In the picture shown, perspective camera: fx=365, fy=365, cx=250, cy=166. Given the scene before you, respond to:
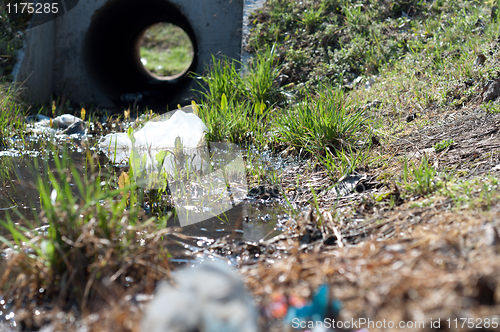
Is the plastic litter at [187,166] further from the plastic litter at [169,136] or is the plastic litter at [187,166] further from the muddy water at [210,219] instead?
the muddy water at [210,219]

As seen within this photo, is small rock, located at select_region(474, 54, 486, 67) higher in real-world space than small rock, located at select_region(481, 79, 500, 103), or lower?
higher

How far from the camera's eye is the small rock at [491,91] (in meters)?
2.82

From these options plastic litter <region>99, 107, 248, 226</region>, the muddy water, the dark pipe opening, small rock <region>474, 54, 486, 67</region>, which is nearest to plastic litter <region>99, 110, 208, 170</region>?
plastic litter <region>99, 107, 248, 226</region>

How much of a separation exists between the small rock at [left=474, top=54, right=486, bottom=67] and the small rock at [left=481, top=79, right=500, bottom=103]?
1.45 feet

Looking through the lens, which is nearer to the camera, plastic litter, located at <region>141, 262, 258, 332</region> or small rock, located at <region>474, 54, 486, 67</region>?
plastic litter, located at <region>141, 262, 258, 332</region>

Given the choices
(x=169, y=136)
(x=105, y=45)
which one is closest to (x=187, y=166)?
(x=169, y=136)

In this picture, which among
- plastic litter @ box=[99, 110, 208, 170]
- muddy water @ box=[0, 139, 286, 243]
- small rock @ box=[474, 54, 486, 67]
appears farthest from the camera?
small rock @ box=[474, 54, 486, 67]

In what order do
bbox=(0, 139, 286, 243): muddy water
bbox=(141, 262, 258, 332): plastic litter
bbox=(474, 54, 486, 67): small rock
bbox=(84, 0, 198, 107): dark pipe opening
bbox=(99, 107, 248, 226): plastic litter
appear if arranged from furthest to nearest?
bbox=(84, 0, 198, 107): dark pipe opening
bbox=(474, 54, 486, 67): small rock
bbox=(99, 107, 248, 226): plastic litter
bbox=(0, 139, 286, 243): muddy water
bbox=(141, 262, 258, 332): plastic litter

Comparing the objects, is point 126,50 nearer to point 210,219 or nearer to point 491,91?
point 210,219

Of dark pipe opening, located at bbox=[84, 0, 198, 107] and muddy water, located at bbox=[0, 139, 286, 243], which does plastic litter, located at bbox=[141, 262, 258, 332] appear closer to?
muddy water, located at bbox=[0, 139, 286, 243]

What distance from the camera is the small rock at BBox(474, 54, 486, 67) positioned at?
3.22 metres

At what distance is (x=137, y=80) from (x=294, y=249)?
6691 mm

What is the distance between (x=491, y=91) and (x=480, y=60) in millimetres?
575

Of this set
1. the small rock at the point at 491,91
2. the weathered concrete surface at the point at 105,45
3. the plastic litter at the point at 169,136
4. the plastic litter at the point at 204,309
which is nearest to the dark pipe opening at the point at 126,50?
the weathered concrete surface at the point at 105,45
